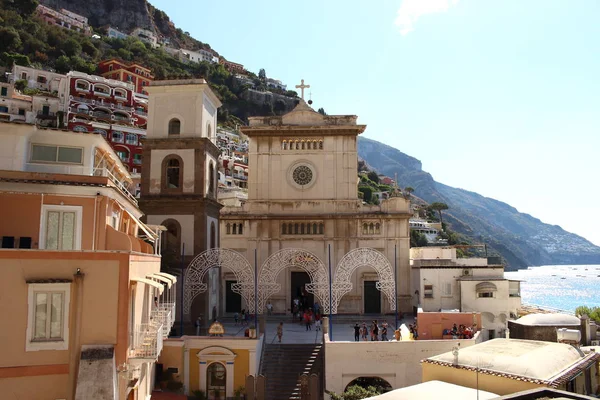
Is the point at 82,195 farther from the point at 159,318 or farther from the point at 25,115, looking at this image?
the point at 25,115

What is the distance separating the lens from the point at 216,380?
2339 centimetres

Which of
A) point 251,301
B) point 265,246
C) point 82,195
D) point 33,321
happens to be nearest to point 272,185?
point 265,246

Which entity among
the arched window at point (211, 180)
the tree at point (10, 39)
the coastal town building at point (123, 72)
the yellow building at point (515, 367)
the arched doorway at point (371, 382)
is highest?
the tree at point (10, 39)

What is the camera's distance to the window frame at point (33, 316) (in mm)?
13062

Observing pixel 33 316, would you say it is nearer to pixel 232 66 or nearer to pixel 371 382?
pixel 371 382

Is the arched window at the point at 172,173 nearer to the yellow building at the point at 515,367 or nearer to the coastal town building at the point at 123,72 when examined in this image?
the yellow building at the point at 515,367

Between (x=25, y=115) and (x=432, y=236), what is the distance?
80.0 metres

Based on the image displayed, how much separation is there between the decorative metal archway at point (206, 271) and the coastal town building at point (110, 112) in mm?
41901

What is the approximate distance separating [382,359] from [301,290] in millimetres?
13156

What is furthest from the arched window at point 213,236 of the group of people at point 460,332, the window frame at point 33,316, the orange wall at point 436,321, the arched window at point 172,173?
the window frame at point 33,316

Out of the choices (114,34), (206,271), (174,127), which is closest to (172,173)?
(174,127)

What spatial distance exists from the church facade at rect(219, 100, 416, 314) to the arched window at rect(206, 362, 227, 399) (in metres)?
11.3

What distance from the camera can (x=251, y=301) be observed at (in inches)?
1155

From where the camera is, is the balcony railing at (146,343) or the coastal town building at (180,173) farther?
the coastal town building at (180,173)
